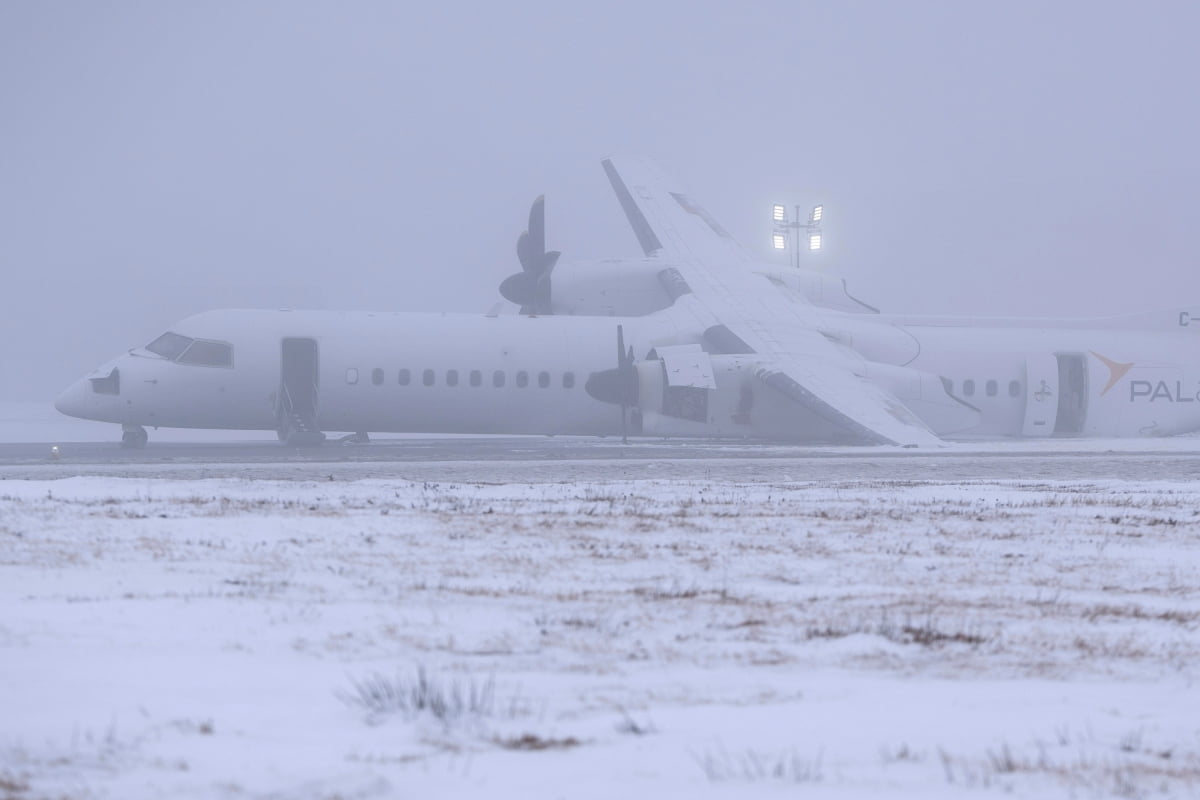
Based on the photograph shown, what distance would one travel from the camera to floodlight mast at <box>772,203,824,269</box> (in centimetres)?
5509

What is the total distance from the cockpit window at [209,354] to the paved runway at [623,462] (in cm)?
204

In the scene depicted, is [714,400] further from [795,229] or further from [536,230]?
[795,229]

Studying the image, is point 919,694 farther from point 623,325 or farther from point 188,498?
point 623,325

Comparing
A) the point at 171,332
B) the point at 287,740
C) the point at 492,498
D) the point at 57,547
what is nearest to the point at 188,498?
the point at 492,498

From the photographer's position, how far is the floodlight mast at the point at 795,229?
181 ft

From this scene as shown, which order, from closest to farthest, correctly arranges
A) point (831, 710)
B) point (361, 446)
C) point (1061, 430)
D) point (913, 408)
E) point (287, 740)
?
1. point (287, 740)
2. point (831, 710)
3. point (361, 446)
4. point (913, 408)
5. point (1061, 430)

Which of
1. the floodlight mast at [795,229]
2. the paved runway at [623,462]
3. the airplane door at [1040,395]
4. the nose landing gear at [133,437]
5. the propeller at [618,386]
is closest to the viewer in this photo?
the paved runway at [623,462]

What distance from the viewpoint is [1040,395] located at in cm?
3341

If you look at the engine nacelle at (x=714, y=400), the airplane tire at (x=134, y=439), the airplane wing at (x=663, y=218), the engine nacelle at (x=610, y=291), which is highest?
the airplane wing at (x=663, y=218)

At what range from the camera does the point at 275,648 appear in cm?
532

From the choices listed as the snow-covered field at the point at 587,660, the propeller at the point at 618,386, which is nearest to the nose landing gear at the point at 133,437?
the propeller at the point at 618,386

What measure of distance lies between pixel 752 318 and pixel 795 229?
23496mm

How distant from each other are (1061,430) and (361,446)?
19.1 metres

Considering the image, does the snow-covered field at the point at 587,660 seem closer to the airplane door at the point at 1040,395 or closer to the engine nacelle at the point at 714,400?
the engine nacelle at the point at 714,400
